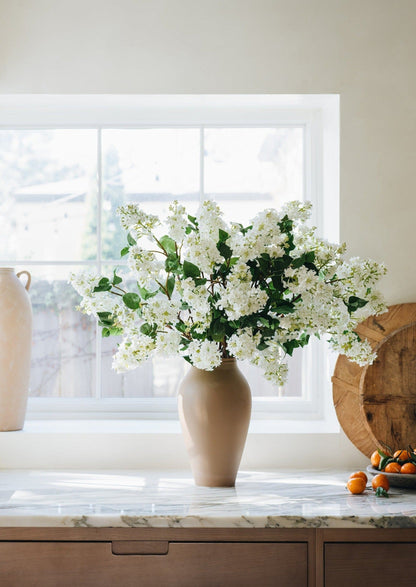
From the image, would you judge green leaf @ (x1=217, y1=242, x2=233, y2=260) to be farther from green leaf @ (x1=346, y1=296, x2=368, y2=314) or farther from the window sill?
the window sill

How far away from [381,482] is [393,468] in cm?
8

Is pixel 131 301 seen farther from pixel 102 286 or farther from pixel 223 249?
pixel 223 249

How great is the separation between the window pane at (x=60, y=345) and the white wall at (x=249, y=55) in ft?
2.36

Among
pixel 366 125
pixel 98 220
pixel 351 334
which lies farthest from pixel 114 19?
pixel 351 334

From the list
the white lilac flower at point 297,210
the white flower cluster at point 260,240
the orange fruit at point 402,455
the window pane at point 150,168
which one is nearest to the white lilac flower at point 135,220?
the white flower cluster at point 260,240

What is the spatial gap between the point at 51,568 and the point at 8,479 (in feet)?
1.40

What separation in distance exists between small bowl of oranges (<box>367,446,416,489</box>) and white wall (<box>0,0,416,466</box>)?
0.81 meters

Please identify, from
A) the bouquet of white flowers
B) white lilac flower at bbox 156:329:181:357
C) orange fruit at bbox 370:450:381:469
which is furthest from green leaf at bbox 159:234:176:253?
orange fruit at bbox 370:450:381:469

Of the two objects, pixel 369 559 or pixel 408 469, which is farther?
pixel 408 469

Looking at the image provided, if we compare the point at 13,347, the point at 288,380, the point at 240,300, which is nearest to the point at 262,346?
the point at 240,300

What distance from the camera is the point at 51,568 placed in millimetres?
1556

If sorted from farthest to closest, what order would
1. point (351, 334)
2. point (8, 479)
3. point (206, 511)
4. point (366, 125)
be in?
1. point (366, 125)
2. point (8, 479)
3. point (351, 334)
4. point (206, 511)

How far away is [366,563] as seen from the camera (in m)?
1.56

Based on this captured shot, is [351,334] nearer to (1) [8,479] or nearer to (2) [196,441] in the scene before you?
(2) [196,441]
